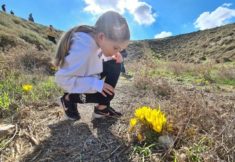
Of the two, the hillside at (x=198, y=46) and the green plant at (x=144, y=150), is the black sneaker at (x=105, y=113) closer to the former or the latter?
the green plant at (x=144, y=150)

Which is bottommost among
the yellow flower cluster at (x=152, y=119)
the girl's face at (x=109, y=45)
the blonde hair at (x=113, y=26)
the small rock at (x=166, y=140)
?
the small rock at (x=166, y=140)

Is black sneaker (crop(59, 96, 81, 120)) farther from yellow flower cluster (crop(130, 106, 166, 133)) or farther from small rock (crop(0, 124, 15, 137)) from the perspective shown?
yellow flower cluster (crop(130, 106, 166, 133))

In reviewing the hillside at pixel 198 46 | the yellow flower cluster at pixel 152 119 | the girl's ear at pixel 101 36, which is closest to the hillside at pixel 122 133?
the yellow flower cluster at pixel 152 119

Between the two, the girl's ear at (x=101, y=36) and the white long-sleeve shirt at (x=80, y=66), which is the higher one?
the girl's ear at (x=101, y=36)

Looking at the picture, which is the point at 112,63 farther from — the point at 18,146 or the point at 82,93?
the point at 18,146

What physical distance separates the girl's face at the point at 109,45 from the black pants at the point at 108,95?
361mm

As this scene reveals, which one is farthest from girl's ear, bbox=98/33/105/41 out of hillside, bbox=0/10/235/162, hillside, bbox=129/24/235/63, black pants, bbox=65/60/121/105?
hillside, bbox=129/24/235/63

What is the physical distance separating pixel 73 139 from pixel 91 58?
789mm

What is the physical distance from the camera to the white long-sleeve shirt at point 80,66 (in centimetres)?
313

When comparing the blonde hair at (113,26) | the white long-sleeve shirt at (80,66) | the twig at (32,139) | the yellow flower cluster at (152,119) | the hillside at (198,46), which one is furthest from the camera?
the hillside at (198,46)

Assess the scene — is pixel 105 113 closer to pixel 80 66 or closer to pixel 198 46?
pixel 80 66

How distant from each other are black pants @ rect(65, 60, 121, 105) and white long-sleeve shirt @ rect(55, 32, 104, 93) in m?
0.21

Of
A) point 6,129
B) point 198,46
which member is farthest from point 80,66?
point 198,46

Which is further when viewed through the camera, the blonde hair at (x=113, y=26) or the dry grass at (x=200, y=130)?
the blonde hair at (x=113, y=26)
